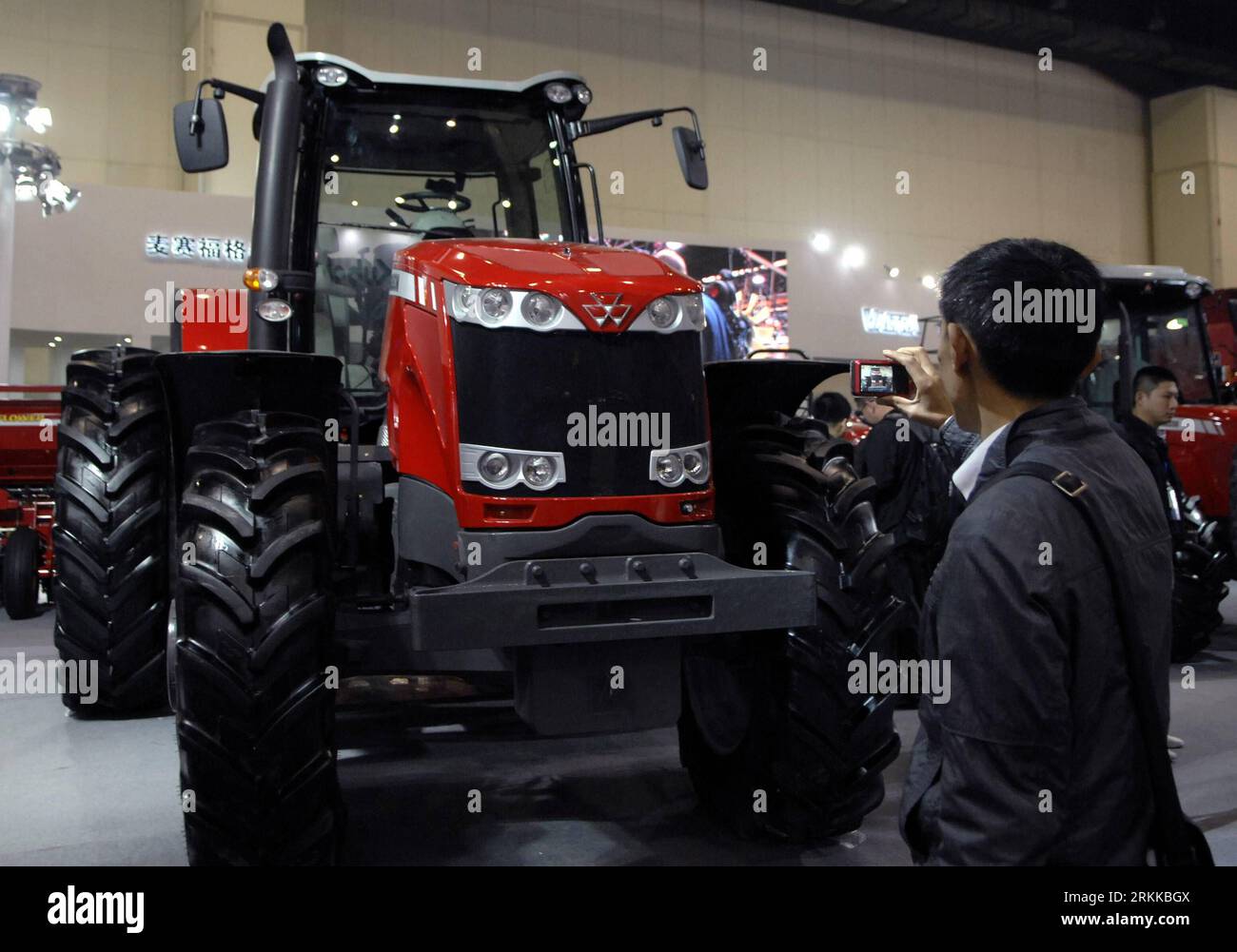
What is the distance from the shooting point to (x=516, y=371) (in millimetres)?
3035

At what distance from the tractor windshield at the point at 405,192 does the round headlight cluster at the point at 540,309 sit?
1275 millimetres

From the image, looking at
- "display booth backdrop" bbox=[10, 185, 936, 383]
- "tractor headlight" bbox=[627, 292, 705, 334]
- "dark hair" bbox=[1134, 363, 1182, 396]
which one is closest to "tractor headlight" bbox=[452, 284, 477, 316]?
"tractor headlight" bbox=[627, 292, 705, 334]

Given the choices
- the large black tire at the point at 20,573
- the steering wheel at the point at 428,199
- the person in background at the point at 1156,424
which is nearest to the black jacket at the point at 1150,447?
the person in background at the point at 1156,424

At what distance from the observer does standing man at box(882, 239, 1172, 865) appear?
4.29 ft

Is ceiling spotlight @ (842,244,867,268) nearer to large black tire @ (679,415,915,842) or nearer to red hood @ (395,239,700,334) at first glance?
large black tire @ (679,415,915,842)

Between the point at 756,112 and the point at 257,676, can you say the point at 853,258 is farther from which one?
the point at 257,676

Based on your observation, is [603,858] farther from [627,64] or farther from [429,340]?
[627,64]

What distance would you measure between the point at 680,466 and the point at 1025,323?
1734 millimetres

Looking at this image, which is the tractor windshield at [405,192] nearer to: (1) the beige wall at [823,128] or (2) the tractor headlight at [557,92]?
(2) the tractor headlight at [557,92]

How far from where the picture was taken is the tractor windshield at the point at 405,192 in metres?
4.18

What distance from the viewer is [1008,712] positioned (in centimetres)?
131

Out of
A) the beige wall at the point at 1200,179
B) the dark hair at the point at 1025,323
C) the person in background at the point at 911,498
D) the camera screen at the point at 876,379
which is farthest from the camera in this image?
the beige wall at the point at 1200,179

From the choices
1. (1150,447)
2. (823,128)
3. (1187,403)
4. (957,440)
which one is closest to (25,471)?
(1150,447)

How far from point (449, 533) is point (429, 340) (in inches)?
21.8
